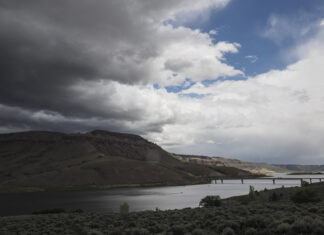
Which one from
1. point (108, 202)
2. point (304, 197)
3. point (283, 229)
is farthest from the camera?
point (108, 202)

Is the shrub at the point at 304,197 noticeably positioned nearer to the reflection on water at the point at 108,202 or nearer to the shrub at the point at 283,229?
the shrub at the point at 283,229

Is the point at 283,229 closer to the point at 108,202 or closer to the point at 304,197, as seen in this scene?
the point at 304,197

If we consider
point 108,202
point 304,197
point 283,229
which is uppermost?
point 283,229

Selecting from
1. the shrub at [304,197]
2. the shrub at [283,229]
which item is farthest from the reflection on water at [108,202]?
the shrub at [283,229]

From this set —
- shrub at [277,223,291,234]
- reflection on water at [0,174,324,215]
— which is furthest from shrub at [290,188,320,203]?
reflection on water at [0,174,324,215]

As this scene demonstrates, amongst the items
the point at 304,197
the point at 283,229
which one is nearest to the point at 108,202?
the point at 304,197

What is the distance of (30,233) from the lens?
23219 mm

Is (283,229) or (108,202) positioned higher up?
(283,229)

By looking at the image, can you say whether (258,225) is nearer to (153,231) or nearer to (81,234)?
(153,231)

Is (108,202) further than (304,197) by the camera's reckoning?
Yes

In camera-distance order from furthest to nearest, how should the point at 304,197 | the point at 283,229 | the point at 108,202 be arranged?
the point at 108,202 < the point at 304,197 < the point at 283,229

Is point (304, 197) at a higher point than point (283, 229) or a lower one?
lower

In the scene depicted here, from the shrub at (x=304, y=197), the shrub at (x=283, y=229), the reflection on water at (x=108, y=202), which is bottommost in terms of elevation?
the reflection on water at (x=108, y=202)

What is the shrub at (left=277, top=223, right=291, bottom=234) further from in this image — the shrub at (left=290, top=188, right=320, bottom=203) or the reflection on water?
the reflection on water
